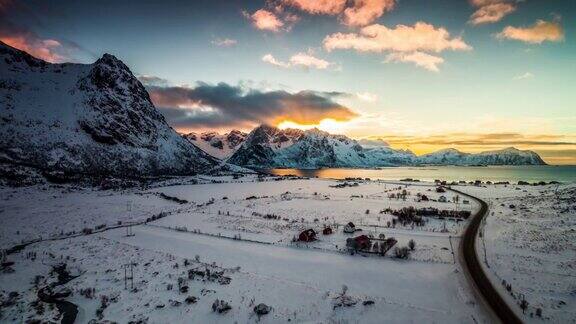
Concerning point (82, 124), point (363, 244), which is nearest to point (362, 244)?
point (363, 244)

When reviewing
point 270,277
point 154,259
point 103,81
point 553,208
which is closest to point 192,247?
point 154,259

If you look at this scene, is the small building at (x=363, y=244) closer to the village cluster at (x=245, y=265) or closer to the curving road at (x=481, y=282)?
the village cluster at (x=245, y=265)

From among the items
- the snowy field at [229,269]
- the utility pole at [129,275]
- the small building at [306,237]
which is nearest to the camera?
the snowy field at [229,269]

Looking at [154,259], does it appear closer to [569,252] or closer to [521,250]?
[521,250]

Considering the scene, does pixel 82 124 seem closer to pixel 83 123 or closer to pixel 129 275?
pixel 83 123

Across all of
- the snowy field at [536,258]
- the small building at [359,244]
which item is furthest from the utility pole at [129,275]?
the snowy field at [536,258]

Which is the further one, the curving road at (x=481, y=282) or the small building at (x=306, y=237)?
the small building at (x=306, y=237)
